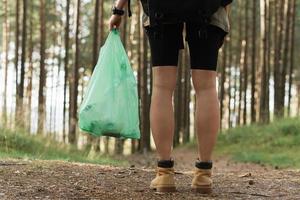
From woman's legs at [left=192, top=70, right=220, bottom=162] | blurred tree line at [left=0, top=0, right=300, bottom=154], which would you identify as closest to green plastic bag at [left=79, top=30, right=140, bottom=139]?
woman's legs at [left=192, top=70, right=220, bottom=162]

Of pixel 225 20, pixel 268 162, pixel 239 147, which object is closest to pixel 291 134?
pixel 239 147

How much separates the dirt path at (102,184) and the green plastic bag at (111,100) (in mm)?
389

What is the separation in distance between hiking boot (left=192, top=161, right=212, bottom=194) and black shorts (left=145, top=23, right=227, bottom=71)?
62 centimetres

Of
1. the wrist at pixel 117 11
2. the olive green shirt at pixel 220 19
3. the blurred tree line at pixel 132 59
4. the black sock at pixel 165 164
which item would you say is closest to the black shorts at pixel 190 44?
the olive green shirt at pixel 220 19

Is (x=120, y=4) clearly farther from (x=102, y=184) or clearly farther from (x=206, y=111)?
(x=102, y=184)

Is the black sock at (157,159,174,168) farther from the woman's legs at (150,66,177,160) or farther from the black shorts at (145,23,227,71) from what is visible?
the black shorts at (145,23,227,71)

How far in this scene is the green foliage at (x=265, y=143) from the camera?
1070cm

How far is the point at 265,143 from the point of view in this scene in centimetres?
1359

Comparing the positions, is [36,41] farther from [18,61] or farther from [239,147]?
[239,147]

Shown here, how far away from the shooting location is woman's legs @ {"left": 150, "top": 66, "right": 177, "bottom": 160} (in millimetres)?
3318

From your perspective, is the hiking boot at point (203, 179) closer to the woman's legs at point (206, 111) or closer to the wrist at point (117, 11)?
the woman's legs at point (206, 111)

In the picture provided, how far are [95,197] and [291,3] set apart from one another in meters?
17.9

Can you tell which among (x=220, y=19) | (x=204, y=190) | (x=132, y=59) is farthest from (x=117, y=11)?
(x=132, y=59)

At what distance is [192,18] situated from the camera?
3.16m
